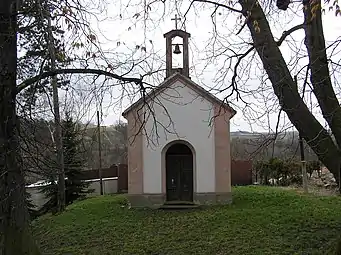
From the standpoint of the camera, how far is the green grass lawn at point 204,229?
12319mm

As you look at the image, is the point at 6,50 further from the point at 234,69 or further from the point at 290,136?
the point at 290,136

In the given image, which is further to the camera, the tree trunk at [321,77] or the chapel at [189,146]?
the chapel at [189,146]

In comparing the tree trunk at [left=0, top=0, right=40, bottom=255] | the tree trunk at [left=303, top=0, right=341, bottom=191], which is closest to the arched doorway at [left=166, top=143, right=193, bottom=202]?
the tree trunk at [left=0, top=0, right=40, bottom=255]

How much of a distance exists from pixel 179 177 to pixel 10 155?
12466mm

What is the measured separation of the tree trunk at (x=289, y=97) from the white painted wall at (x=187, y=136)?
11894 millimetres

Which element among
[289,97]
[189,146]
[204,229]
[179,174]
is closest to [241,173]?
[179,174]

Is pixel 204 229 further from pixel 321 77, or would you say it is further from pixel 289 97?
pixel 321 77

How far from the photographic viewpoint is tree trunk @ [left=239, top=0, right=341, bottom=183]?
23.8 ft

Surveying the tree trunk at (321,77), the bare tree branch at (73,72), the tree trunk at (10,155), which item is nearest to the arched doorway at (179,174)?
the tree trunk at (10,155)

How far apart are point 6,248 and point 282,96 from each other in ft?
17.6

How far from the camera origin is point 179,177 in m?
20.5

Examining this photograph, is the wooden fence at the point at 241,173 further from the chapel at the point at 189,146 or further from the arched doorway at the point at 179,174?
the chapel at the point at 189,146

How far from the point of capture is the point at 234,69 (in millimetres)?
8352

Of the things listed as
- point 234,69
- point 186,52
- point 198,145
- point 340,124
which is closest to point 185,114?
point 198,145
